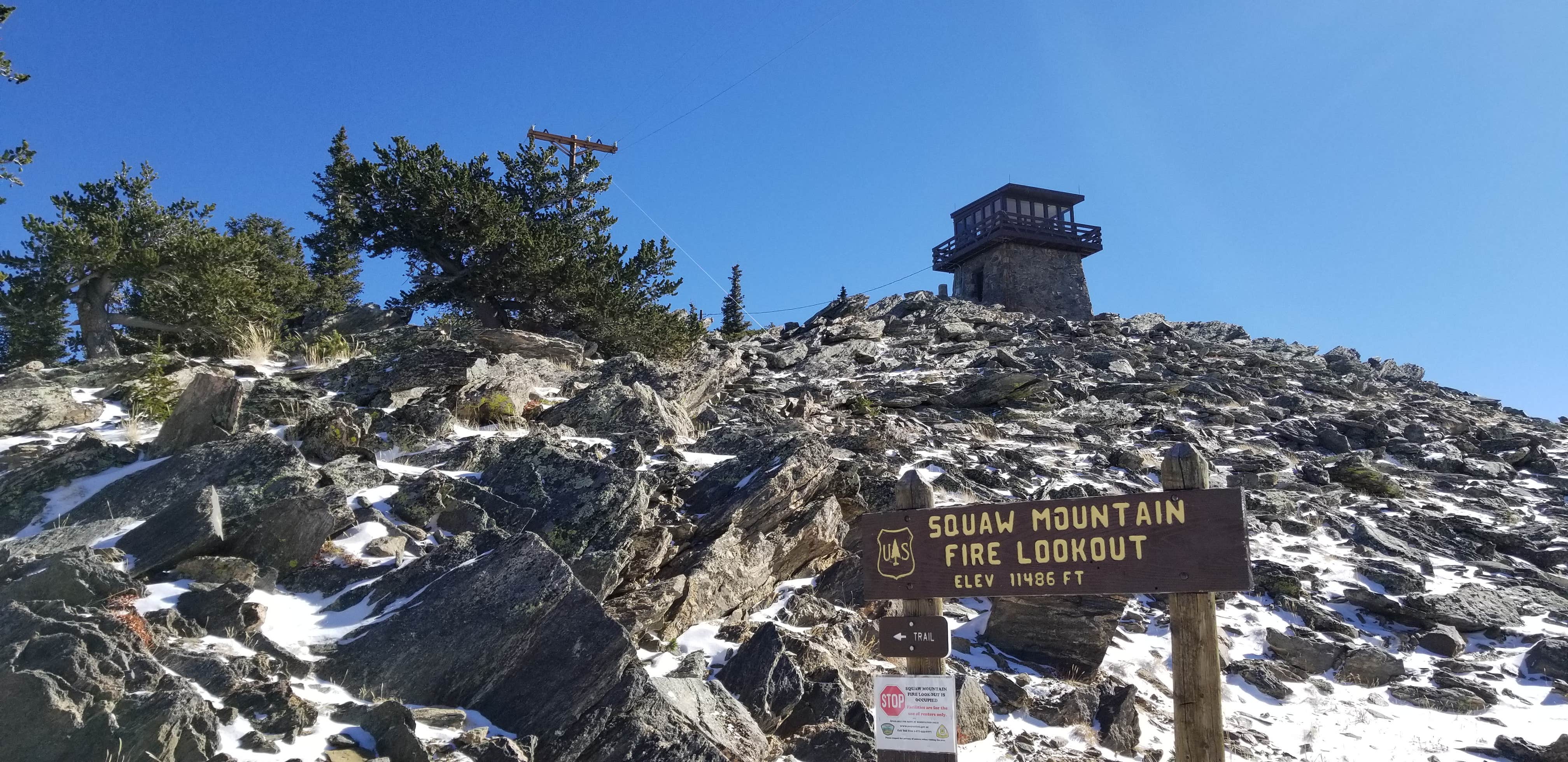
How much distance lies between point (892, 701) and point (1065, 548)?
→ 1.38m

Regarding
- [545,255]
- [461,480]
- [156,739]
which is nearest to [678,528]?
[461,480]

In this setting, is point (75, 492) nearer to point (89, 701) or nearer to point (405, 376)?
point (89, 701)

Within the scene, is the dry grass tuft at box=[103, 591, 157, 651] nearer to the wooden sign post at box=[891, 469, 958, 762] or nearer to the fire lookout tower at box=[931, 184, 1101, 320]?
the wooden sign post at box=[891, 469, 958, 762]

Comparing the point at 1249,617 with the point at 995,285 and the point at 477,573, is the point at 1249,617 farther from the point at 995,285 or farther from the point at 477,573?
the point at 995,285

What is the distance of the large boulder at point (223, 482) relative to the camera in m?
8.58

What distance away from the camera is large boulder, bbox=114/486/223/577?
7684mm

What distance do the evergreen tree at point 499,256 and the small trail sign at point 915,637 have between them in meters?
16.5

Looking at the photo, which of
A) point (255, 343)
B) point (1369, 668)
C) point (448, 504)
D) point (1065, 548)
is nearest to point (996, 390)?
point (1369, 668)

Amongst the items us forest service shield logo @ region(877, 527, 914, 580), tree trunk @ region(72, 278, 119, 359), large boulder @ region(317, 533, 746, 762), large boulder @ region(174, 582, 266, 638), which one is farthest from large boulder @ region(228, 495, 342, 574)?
tree trunk @ region(72, 278, 119, 359)

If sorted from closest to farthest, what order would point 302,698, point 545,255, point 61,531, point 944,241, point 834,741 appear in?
point 302,698
point 834,741
point 61,531
point 545,255
point 944,241

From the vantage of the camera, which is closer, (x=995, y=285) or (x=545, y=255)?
(x=545, y=255)

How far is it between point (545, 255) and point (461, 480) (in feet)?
37.4

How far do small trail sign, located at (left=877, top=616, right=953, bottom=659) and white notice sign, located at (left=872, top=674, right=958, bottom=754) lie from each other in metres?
0.23

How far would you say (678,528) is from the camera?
31.7 feet
